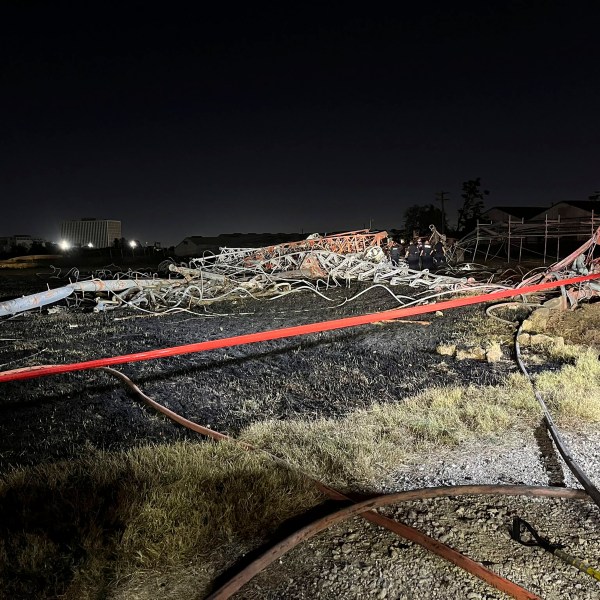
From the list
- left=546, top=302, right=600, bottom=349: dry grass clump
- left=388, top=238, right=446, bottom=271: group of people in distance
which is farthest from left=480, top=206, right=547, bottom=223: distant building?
left=546, top=302, right=600, bottom=349: dry grass clump

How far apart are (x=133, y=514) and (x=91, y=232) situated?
78278mm

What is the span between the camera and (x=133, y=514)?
264cm

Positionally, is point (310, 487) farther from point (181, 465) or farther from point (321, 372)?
point (321, 372)

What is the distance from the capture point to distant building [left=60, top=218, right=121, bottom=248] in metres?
73.2

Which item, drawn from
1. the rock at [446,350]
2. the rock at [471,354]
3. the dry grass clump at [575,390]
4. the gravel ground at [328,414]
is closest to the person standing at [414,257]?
the gravel ground at [328,414]

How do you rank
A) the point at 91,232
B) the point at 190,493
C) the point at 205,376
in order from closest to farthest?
1. the point at 190,493
2. the point at 205,376
3. the point at 91,232

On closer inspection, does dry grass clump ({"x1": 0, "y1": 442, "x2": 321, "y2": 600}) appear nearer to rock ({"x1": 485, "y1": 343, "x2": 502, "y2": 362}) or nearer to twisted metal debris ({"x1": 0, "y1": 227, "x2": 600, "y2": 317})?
rock ({"x1": 485, "y1": 343, "x2": 502, "y2": 362})

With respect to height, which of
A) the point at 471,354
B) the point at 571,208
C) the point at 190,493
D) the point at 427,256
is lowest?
the point at 471,354

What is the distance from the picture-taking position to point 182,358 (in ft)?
22.9

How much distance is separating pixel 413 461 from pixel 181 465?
1.51 meters

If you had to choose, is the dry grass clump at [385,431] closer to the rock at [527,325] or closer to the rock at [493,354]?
the rock at [493,354]

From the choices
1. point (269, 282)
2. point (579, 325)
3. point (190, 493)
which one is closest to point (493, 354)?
point (579, 325)

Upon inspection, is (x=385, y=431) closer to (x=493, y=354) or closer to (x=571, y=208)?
(x=493, y=354)

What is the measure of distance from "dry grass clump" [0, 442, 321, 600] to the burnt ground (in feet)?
2.36
